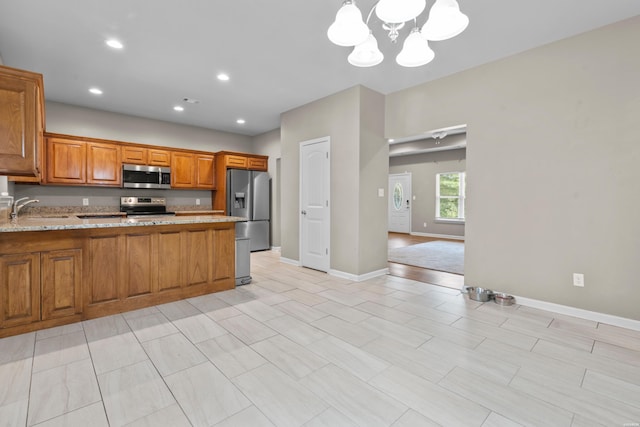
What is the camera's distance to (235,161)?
634 centimetres

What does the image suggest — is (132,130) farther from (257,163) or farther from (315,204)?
(315,204)

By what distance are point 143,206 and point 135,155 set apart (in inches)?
38.5

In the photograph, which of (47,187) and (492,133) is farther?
(47,187)

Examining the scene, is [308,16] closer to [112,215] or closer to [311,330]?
[311,330]

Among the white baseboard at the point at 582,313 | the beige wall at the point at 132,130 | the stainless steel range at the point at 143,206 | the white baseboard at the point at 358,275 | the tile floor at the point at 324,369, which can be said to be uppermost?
the beige wall at the point at 132,130

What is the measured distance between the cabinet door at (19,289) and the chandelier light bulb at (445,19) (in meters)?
3.53

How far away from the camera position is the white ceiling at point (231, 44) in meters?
2.53

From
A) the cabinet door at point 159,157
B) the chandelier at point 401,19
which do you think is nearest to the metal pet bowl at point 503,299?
the chandelier at point 401,19

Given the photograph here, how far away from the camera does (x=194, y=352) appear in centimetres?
223

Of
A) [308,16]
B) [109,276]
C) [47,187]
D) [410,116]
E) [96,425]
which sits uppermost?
[308,16]

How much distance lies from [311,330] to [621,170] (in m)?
3.22

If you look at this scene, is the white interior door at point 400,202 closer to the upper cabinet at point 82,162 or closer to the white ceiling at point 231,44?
the white ceiling at point 231,44

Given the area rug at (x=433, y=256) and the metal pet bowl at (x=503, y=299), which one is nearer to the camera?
the metal pet bowl at (x=503, y=299)

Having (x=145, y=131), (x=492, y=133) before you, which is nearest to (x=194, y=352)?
(x=492, y=133)
